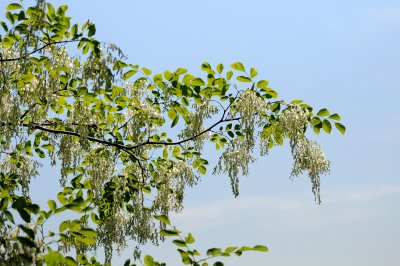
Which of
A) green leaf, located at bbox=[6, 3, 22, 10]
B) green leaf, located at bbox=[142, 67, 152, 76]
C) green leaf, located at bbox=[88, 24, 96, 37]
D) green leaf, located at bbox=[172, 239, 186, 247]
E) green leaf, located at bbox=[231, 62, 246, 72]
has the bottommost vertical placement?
green leaf, located at bbox=[172, 239, 186, 247]

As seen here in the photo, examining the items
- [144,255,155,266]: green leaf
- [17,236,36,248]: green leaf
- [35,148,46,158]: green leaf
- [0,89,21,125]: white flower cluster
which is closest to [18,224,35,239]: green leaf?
[17,236,36,248]: green leaf

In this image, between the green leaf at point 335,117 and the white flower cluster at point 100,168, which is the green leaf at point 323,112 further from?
the white flower cluster at point 100,168

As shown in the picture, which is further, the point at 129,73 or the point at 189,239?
the point at 129,73

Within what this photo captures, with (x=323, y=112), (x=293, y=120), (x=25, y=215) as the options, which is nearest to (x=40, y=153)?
(x=293, y=120)

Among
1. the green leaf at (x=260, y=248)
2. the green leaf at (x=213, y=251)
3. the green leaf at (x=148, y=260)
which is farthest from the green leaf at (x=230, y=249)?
the green leaf at (x=148, y=260)

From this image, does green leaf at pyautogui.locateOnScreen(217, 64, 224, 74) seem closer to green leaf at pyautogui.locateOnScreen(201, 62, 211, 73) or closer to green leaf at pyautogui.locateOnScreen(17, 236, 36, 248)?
green leaf at pyautogui.locateOnScreen(201, 62, 211, 73)

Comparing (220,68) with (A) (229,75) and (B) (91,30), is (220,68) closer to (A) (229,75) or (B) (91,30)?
(A) (229,75)

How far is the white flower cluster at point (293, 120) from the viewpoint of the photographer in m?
7.43

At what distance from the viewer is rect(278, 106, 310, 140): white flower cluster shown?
7426mm

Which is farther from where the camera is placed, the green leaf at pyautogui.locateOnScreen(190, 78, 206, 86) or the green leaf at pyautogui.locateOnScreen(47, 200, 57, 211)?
the green leaf at pyautogui.locateOnScreen(190, 78, 206, 86)

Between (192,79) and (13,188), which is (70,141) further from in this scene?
(192,79)

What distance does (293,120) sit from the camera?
7.41 meters

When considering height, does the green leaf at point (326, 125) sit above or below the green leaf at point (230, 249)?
above

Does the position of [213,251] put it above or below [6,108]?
below
